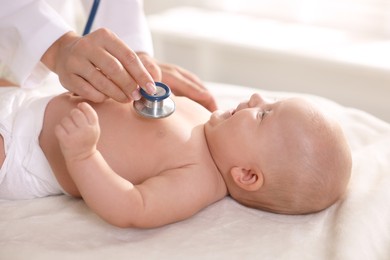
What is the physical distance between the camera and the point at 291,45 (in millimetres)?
2047

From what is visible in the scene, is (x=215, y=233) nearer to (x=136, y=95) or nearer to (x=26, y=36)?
(x=136, y=95)

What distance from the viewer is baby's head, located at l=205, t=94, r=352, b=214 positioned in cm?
104

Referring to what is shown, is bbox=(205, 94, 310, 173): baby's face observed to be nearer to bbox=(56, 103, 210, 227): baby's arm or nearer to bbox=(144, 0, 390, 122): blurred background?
bbox=(56, 103, 210, 227): baby's arm

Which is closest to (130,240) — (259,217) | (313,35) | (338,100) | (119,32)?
(259,217)

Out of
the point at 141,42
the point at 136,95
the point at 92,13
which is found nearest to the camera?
the point at 136,95

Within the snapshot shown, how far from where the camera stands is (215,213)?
108cm

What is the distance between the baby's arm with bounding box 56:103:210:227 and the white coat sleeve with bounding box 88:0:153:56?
0.49m

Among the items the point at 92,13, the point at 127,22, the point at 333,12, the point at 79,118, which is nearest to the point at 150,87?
the point at 79,118

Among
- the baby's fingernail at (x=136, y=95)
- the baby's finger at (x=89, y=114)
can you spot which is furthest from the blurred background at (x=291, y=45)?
the baby's finger at (x=89, y=114)

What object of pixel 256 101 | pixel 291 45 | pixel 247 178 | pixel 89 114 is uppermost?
pixel 89 114

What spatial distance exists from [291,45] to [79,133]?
131cm

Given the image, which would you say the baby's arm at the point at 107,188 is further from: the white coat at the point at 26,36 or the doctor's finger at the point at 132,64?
the white coat at the point at 26,36

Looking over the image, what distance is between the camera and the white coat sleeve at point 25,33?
1.14 m

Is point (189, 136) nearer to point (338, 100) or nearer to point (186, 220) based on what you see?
point (186, 220)
